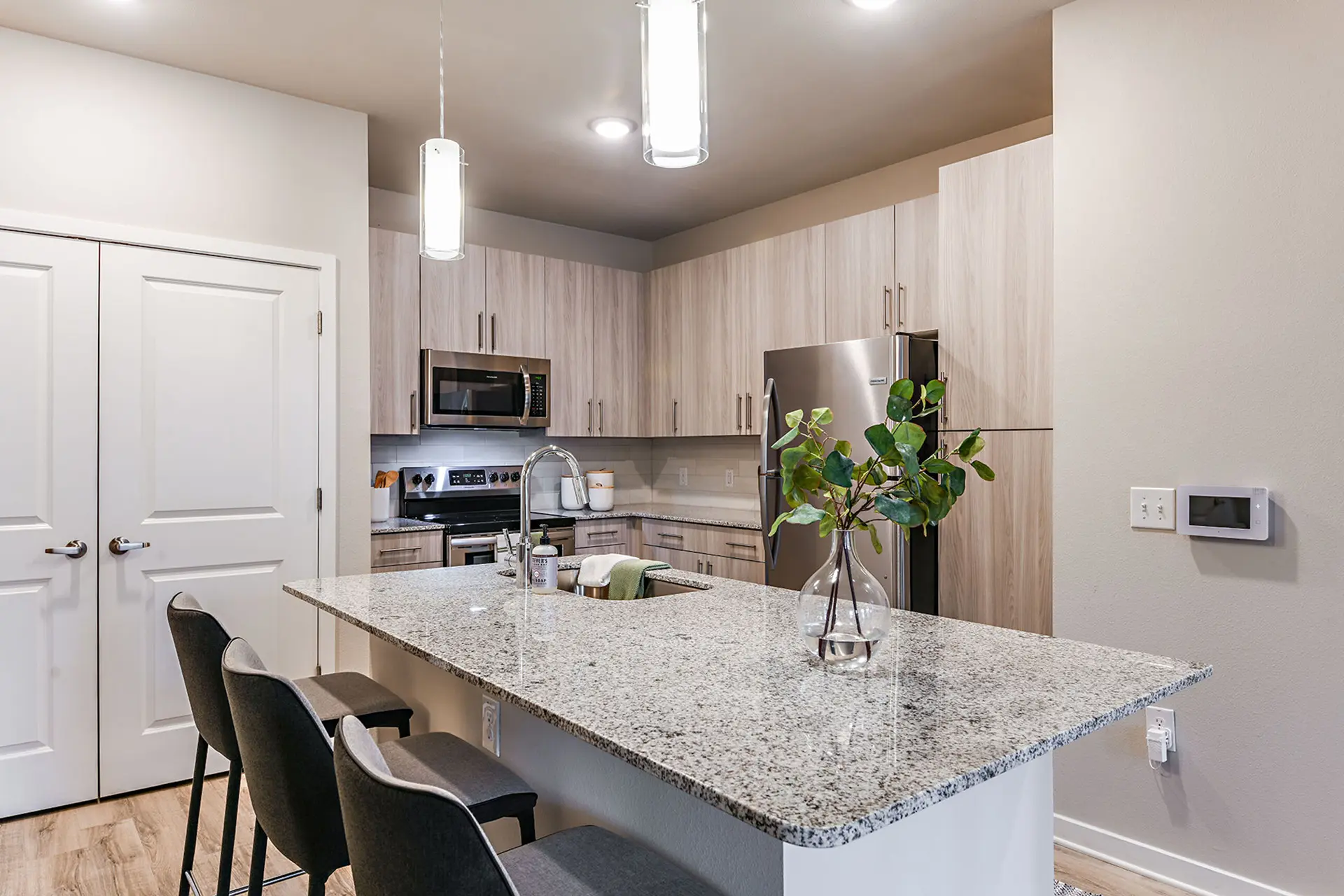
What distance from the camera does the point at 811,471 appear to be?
134cm

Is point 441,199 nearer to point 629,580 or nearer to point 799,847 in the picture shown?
point 629,580

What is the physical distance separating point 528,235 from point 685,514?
1.91 metres

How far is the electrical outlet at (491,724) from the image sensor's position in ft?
5.58

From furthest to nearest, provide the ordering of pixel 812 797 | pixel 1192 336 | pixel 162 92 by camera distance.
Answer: pixel 162 92, pixel 1192 336, pixel 812 797


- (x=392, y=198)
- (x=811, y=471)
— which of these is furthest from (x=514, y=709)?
(x=392, y=198)

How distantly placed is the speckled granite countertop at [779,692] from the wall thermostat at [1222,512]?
0.96 m

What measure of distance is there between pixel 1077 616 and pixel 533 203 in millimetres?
3455

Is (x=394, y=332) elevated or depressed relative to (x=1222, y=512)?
elevated

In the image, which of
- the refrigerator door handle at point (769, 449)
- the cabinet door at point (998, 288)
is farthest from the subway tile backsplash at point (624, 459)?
Answer: the cabinet door at point (998, 288)

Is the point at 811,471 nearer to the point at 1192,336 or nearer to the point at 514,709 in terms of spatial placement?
the point at 514,709

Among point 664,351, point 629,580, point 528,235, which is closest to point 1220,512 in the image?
point 629,580

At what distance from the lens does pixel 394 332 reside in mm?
4027

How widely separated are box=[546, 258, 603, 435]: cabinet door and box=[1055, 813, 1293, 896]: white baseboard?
3.06 m

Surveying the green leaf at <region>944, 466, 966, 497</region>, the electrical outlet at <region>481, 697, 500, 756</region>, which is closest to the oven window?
the electrical outlet at <region>481, 697, 500, 756</region>
